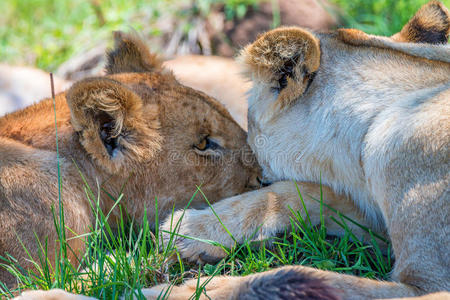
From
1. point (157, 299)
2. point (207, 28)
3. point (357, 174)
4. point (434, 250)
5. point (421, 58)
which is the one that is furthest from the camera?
point (207, 28)

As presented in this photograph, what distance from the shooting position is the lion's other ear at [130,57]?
11.4 feet

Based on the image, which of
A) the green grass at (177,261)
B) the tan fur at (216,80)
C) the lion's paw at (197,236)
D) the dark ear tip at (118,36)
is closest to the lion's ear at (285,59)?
the green grass at (177,261)

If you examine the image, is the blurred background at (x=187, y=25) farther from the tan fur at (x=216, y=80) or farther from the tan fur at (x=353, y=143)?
the tan fur at (x=353, y=143)

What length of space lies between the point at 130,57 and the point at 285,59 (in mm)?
1206

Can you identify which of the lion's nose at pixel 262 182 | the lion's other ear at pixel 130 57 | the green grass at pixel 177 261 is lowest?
the green grass at pixel 177 261

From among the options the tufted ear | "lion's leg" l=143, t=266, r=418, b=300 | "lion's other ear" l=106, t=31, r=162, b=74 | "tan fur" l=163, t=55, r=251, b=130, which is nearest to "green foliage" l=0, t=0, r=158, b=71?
"tan fur" l=163, t=55, r=251, b=130

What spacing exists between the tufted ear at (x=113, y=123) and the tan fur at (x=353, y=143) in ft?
1.44

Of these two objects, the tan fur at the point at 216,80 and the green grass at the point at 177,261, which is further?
the tan fur at the point at 216,80

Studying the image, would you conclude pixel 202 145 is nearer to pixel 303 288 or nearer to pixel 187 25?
pixel 303 288

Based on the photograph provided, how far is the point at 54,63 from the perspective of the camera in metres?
5.91

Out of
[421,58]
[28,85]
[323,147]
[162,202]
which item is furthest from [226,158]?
[28,85]

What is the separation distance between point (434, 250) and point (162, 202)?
4.63ft

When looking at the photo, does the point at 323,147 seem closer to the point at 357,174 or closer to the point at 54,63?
the point at 357,174

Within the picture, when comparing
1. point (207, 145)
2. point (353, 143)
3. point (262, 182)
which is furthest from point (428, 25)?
point (207, 145)
